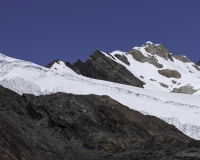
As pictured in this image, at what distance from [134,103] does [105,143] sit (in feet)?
37.1

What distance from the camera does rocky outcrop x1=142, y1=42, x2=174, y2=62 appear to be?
81.2 m

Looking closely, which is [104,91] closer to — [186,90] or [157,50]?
[186,90]

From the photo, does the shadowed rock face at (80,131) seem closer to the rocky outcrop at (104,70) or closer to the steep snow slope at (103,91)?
the steep snow slope at (103,91)

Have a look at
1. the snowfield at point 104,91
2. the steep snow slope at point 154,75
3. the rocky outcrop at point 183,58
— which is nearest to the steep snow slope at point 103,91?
the snowfield at point 104,91

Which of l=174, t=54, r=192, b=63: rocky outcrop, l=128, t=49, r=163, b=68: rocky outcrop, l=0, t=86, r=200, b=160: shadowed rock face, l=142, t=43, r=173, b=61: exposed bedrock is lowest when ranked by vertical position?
l=0, t=86, r=200, b=160: shadowed rock face

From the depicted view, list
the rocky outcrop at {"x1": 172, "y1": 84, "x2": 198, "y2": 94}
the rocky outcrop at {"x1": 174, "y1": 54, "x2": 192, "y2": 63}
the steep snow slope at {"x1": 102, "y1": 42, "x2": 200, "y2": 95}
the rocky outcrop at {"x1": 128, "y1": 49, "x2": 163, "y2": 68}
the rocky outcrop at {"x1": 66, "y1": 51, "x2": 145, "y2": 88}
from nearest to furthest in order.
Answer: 1. the rocky outcrop at {"x1": 66, "y1": 51, "x2": 145, "y2": 88}
2. the rocky outcrop at {"x1": 172, "y1": 84, "x2": 198, "y2": 94}
3. the steep snow slope at {"x1": 102, "y1": 42, "x2": 200, "y2": 95}
4. the rocky outcrop at {"x1": 128, "y1": 49, "x2": 163, "y2": 68}
5. the rocky outcrop at {"x1": 174, "y1": 54, "x2": 192, "y2": 63}

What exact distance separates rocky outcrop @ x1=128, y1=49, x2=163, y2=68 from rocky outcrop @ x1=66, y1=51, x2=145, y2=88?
1506 cm

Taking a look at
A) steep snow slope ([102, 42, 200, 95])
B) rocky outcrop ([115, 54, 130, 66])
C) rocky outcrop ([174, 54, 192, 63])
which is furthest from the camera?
rocky outcrop ([174, 54, 192, 63])

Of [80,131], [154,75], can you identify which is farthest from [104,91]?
[154,75]

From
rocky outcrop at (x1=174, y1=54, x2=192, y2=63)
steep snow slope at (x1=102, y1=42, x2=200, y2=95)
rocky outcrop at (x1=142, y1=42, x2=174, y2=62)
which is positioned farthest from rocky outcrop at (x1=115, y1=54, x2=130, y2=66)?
rocky outcrop at (x1=174, y1=54, x2=192, y2=63)

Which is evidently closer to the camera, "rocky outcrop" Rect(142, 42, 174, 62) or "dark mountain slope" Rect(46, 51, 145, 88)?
"dark mountain slope" Rect(46, 51, 145, 88)

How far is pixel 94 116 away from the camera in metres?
24.3

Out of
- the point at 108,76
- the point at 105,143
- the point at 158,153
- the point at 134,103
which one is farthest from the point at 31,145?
the point at 108,76

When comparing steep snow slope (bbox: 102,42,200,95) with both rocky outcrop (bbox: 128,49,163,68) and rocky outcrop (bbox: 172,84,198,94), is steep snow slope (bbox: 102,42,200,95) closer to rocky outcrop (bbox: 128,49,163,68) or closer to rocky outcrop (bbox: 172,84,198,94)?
rocky outcrop (bbox: 172,84,198,94)
